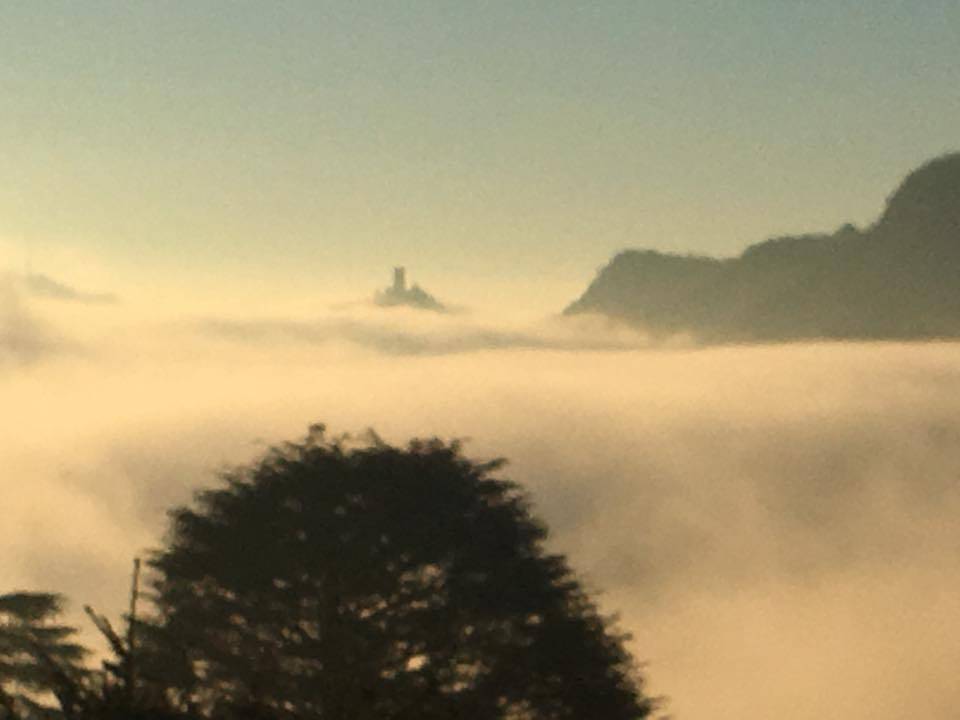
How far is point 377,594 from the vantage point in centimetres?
4269

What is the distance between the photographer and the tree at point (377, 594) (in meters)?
41.4

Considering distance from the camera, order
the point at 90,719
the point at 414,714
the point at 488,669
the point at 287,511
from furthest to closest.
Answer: the point at 287,511
the point at 488,669
the point at 414,714
the point at 90,719

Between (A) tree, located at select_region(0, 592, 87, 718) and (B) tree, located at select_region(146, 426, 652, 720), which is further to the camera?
(B) tree, located at select_region(146, 426, 652, 720)

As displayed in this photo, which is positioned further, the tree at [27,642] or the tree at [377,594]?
the tree at [377,594]

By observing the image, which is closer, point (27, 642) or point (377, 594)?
point (27, 642)

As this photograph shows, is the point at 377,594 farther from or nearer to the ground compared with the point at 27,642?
farther from the ground

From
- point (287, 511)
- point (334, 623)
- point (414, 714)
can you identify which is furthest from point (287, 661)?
point (414, 714)

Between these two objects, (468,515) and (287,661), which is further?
(468,515)

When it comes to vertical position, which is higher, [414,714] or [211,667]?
[414,714]

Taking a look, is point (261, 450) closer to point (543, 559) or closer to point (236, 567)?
point (236, 567)

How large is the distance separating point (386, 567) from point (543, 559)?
528 cm

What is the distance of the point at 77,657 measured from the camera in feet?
139

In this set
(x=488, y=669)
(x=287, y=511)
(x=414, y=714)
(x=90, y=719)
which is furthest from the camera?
(x=287, y=511)

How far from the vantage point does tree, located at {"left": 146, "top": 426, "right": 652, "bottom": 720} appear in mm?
41438
